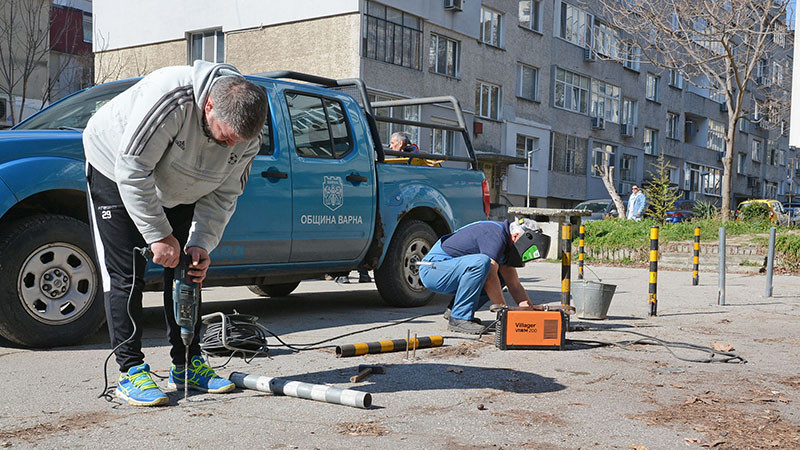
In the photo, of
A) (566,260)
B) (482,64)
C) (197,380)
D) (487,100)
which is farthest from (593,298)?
(487,100)

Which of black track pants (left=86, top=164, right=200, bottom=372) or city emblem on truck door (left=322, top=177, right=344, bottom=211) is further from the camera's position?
city emblem on truck door (left=322, top=177, right=344, bottom=211)

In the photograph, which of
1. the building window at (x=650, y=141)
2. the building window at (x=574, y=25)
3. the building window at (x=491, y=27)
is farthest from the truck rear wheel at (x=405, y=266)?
the building window at (x=650, y=141)

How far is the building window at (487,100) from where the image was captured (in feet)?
103

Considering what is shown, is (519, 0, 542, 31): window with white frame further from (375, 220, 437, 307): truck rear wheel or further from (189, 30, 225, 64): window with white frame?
(375, 220, 437, 307): truck rear wheel

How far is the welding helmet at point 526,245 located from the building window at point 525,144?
2753cm

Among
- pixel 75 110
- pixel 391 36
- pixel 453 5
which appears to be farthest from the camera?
pixel 453 5

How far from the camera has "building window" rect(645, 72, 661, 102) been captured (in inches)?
A: 1747

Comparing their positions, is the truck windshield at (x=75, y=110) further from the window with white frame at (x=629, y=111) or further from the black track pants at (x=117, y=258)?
the window with white frame at (x=629, y=111)

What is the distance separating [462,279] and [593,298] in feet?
6.06

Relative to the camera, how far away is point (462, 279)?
270 inches

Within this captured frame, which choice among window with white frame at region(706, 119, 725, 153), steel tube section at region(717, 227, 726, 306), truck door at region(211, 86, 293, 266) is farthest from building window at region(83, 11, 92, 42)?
window with white frame at region(706, 119, 725, 153)

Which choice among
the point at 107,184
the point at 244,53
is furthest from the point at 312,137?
the point at 244,53

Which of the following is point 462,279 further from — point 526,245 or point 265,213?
point 265,213

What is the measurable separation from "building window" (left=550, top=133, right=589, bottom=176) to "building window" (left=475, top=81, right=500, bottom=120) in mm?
5054
